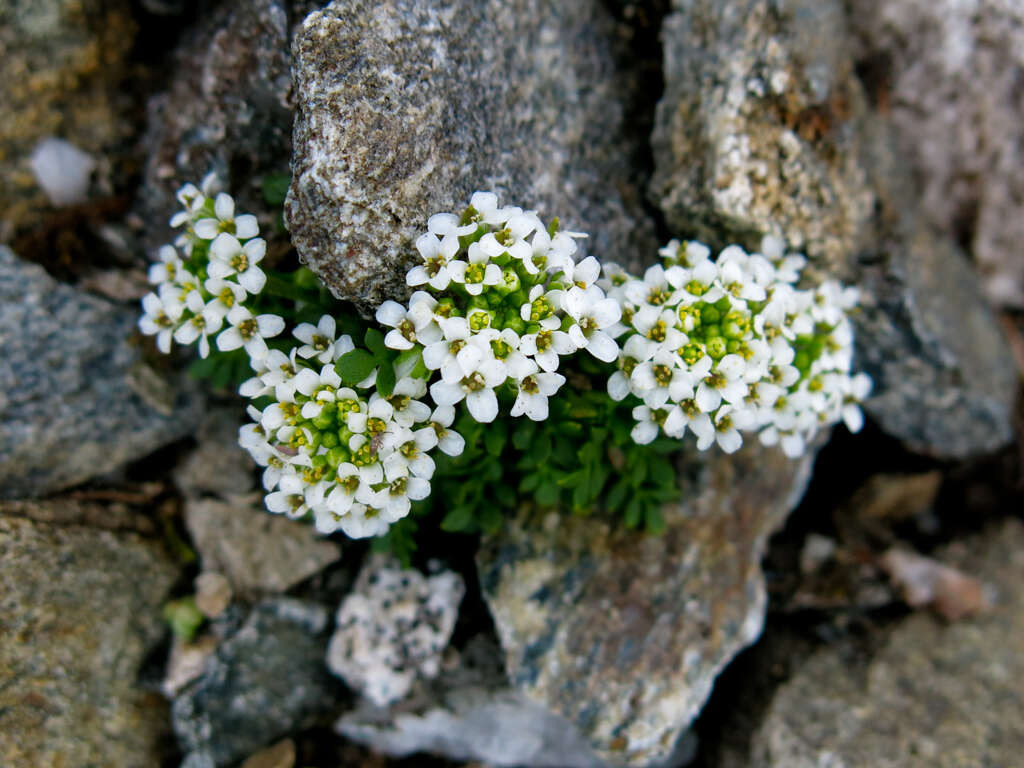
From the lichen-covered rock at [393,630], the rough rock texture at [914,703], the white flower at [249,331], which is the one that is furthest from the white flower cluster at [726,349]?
the rough rock texture at [914,703]

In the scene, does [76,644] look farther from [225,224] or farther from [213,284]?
[225,224]

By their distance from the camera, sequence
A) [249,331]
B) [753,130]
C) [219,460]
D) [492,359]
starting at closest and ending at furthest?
[492,359] → [249,331] → [753,130] → [219,460]

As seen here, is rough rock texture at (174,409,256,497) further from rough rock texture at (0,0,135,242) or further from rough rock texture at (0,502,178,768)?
rough rock texture at (0,0,135,242)

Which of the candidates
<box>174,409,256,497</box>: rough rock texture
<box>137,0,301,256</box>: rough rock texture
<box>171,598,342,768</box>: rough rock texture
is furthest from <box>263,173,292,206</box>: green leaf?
<box>171,598,342,768</box>: rough rock texture

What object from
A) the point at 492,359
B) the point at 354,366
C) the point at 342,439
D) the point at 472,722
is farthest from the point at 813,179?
the point at 472,722

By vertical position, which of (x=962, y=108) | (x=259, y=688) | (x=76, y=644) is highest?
(x=962, y=108)

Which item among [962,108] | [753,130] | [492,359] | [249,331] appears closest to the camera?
[492,359]

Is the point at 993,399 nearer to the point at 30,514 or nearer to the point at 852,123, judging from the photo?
the point at 852,123
